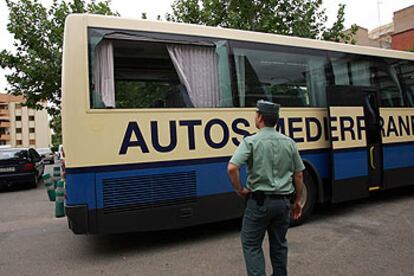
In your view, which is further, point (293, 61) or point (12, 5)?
point (12, 5)

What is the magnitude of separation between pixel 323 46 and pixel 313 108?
3.95 ft

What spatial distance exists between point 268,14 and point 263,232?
13.2m

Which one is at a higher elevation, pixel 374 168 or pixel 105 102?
pixel 105 102

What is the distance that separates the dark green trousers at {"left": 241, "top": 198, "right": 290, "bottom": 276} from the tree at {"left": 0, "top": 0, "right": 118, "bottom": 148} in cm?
1361

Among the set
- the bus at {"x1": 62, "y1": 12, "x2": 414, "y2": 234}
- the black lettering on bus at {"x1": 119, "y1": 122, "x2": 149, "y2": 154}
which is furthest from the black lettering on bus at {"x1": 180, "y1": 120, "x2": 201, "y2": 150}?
the black lettering on bus at {"x1": 119, "y1": 122, "x2": 149, "y2": 154}

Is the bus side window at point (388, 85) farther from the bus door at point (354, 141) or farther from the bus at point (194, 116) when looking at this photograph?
the bus door at point (354, 141)

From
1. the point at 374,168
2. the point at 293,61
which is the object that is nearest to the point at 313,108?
the point at 293,61

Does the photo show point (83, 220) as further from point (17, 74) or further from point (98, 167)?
point (17, 74)

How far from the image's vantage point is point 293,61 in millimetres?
5824

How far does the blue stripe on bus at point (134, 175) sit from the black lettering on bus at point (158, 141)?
0.26 metres

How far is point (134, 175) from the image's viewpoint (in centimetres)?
449

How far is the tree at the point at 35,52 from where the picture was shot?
1436 centimetres

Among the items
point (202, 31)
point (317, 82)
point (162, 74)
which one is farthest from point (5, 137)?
point (317, 82)

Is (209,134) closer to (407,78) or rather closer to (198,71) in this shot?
(198,71)
